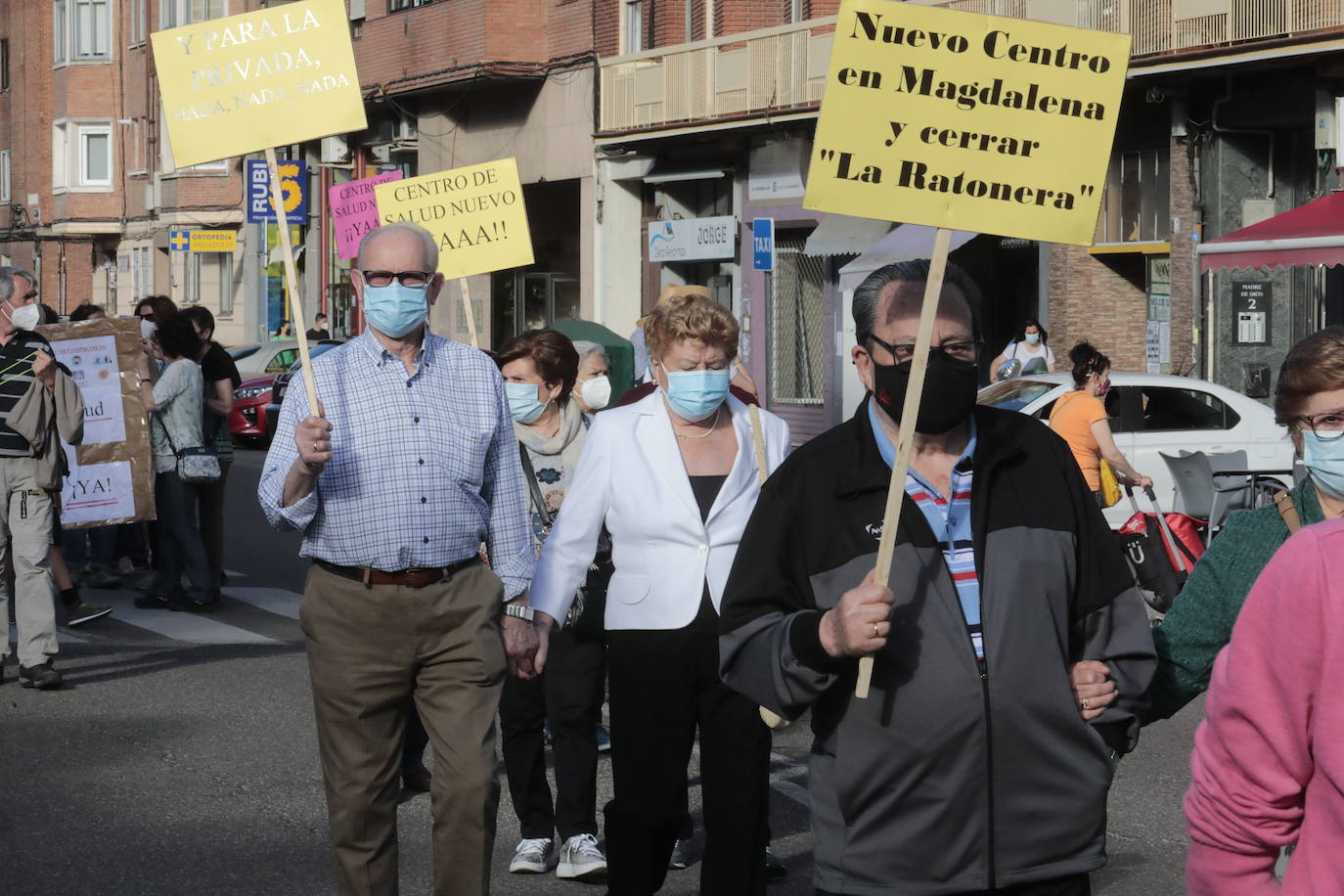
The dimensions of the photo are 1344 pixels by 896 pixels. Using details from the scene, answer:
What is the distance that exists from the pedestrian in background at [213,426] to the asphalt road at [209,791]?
1820mm

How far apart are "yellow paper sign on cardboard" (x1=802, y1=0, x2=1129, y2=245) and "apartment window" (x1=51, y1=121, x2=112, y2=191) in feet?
201

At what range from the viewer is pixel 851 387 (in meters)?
27.3

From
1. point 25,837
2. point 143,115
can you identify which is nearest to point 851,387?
point 25,837

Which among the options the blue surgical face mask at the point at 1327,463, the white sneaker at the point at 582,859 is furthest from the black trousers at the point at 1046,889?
the white sneaker at the point at 582,859

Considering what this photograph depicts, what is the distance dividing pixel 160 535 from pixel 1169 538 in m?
6.72

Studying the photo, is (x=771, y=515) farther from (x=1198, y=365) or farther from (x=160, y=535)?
(x=1198, y=365)

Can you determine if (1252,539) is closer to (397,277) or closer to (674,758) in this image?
(674,758)

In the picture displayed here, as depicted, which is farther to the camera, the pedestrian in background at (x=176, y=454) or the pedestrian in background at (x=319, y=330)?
the pedestrian in background at (x=319, y=330)

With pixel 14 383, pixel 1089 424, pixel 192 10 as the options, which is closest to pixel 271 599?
pixel 14 383

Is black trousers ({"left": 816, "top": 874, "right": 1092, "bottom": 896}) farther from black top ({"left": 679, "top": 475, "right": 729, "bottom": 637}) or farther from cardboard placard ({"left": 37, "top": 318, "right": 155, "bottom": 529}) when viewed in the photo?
cardboard placard ({"left": 37, "top": 318, "right": 155, "bottom": 529})

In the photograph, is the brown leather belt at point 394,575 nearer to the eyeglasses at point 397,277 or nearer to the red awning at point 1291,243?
the eyeglasses at point 397,277

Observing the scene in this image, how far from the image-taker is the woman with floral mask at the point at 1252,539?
143 inches

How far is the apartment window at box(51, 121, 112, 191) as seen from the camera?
204 ft

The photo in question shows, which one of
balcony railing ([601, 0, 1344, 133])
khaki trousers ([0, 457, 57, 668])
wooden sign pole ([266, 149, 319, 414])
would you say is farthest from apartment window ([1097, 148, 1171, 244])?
wooden sign pole ([266, 149, 319, 414])
